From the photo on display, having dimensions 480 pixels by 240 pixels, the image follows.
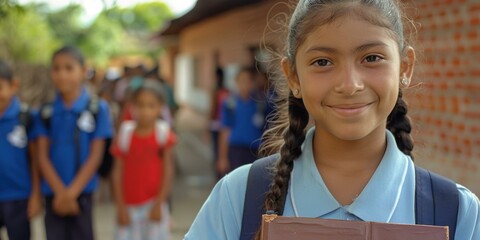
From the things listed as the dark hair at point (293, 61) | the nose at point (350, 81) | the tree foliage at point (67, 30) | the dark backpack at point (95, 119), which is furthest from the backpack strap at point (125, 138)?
the nose at point (350, 81)

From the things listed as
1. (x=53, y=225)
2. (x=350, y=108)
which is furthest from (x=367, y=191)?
(x=53, y=225)

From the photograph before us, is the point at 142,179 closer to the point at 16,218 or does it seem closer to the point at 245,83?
the point at 16,218

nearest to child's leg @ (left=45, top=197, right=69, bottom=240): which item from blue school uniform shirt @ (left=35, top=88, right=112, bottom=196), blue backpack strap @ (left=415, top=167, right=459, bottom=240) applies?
blue school uniform shirt @ (left=35, top=88, right=112, bottom=196)

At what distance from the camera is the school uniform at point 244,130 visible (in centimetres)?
721

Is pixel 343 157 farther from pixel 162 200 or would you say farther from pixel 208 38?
pixel 208 38

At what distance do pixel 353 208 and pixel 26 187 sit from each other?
11.2ft

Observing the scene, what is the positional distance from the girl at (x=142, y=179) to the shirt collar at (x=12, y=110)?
2.26 ft

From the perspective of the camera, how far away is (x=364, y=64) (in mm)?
1693

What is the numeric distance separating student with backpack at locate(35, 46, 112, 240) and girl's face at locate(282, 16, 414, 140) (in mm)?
3143

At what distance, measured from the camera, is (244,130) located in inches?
286

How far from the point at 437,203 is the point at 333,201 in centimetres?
24

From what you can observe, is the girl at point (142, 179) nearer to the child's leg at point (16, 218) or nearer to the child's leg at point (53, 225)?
the child's leg at point (53, 225)

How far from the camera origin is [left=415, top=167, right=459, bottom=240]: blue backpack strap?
1687 millimetres

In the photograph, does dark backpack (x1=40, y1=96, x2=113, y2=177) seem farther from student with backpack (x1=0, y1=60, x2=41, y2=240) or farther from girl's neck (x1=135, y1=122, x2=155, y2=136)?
girl's neck (x1=135, y1=122, x2=155, y2=136)
